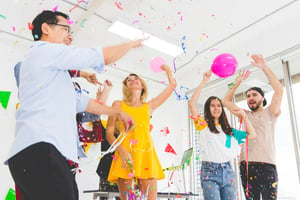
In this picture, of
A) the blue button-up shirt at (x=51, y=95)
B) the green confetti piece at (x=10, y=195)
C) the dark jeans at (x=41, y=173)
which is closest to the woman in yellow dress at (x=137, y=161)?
the blue button-up shirt at (x=51, y=95)

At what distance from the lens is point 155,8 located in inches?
123

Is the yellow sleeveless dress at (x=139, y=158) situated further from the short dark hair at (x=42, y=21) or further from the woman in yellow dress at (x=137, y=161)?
the short dark hair at (x=42, y=21)

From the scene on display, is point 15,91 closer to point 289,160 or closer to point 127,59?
point 127,59

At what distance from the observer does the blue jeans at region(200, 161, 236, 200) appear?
6.71 ft

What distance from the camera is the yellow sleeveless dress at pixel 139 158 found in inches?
70.7

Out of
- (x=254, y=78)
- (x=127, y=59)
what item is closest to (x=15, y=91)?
(x=127, y=59)

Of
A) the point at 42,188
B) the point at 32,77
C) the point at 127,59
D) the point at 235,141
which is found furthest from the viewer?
the point at 127,59

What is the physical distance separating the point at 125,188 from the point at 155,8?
84.2 inches

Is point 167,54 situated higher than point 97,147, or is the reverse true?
point 167,54

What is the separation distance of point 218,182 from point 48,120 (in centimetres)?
154

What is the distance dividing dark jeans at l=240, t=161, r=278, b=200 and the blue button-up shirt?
70.4 inches

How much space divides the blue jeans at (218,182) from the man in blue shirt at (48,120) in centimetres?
124

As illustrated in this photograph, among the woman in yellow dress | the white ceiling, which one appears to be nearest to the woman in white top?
the woman in yellow dress

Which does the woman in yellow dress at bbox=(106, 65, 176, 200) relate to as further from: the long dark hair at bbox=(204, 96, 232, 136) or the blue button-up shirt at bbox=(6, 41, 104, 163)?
the blue button-up shirt at bbox=(6, 41, 104, 163)
